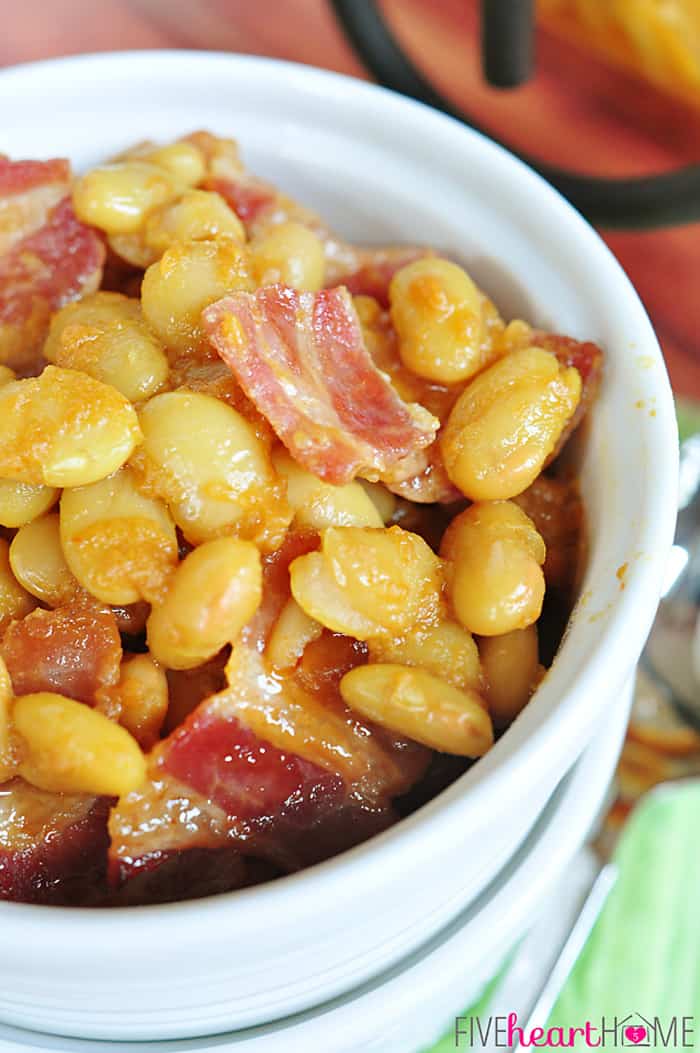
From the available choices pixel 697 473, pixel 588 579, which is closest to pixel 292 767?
pixel 588 579

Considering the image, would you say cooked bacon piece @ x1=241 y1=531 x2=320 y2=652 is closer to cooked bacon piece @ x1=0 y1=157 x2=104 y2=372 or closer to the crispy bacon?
the crispy bacon

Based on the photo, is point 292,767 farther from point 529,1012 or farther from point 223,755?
point 529,1012

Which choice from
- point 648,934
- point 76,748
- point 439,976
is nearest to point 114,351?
point 76,748

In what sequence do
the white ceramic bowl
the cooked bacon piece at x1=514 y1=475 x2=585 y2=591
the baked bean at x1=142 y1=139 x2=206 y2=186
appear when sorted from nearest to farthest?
1. the white ceramic bowl
2. the cooked bacon piece at x1=514 y1=475 x2=585 y2=591
3. the baked bean at x1=142 y1=139 x2=206 y2=186

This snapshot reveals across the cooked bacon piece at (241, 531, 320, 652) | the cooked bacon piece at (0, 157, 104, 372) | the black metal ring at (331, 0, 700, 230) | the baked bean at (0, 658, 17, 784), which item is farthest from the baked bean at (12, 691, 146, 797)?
the black metal ring at (331, 0, 700, 230)

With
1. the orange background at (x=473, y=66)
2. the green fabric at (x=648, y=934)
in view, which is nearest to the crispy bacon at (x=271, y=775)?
the green fabric at (x=648, y=934)

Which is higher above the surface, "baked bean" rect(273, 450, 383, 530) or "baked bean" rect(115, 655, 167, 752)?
"baked bean" rect(273, 450, 383, 530)

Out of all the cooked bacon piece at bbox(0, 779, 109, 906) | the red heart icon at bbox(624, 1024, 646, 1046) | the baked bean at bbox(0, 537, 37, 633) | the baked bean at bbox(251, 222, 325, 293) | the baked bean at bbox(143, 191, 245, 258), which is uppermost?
the baked bean at bbox(143, 191, 245, 258)
